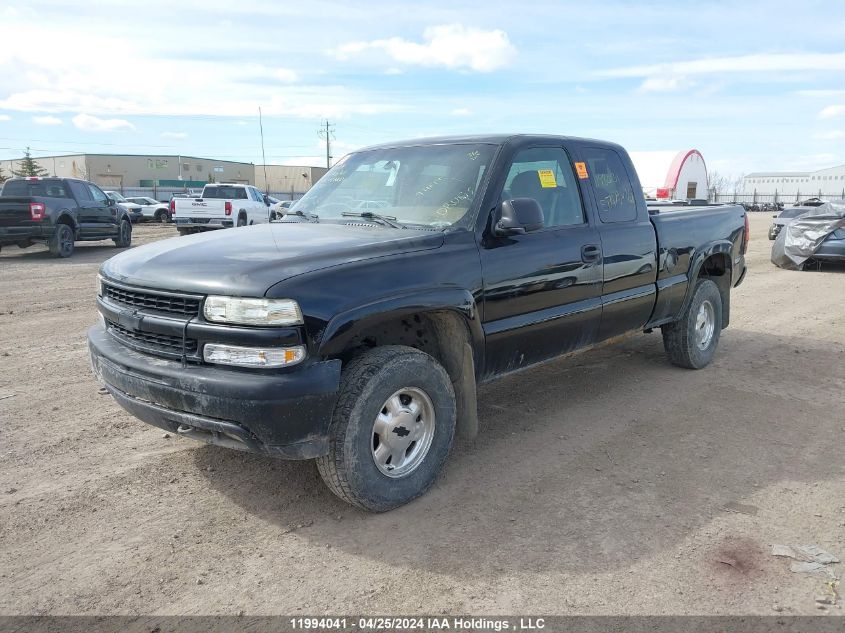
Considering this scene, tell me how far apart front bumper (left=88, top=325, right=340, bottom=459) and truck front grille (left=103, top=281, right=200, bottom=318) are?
0.25m

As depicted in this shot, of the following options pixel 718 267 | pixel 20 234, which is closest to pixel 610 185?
pixel 718 267

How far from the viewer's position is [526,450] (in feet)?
14.2

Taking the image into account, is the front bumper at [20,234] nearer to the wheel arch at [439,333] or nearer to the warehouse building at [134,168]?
the wheel arch at [439,333]

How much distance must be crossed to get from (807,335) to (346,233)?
20.5 ft

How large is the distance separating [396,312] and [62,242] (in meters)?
14.5

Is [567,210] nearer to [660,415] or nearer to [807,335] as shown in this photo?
[660,415]

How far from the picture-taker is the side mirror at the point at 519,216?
3.84 metres

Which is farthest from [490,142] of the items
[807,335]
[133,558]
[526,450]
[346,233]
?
[807,335]

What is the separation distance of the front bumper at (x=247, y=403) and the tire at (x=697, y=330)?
13.0 ft

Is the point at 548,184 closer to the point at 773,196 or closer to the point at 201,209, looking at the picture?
the point at 201,209

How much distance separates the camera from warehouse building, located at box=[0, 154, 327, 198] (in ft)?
236

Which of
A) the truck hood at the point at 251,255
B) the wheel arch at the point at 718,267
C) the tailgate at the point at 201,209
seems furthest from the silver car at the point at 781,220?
the truck hood at the point at 251,255

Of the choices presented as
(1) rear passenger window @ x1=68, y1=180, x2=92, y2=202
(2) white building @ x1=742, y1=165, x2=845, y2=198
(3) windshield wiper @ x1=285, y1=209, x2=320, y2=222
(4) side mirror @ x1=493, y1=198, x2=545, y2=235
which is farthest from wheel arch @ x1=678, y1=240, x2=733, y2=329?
(2) white building @ x1=742, y1=165, x2=845, y2=198

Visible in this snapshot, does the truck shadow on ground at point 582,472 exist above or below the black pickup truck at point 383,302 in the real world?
below
